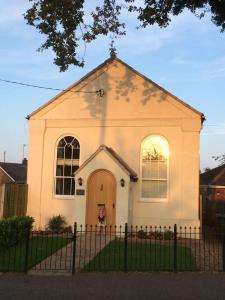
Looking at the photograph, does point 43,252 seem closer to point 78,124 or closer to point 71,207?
point 71,207

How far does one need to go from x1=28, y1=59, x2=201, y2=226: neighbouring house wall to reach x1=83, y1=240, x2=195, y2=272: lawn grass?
3814mm

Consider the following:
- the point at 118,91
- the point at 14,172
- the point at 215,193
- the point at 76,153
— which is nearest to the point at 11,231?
the point at 76,153

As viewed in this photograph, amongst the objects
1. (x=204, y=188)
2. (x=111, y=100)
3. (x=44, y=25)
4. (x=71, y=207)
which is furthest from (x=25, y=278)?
(x=204, y=188)

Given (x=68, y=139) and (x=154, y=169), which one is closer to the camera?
(x=154, y=169)

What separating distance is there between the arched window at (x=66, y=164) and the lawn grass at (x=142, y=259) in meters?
5.56

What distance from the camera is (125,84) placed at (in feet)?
Answer: 66.8

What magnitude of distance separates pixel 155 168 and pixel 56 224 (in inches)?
192

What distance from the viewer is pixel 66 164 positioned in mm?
20750

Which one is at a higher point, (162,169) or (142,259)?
(162,169)

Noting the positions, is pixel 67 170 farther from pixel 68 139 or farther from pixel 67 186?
pixel 68 139

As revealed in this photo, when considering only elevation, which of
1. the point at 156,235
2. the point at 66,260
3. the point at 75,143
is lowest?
the point at 66,260

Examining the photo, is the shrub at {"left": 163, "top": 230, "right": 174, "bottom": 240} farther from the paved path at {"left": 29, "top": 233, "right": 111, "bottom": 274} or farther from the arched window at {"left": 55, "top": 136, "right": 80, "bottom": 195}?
the arched window at {"left": 55, "top": 136, "right": 80, "bottom": 195}

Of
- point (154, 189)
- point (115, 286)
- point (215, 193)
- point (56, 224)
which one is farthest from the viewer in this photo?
point (215, 193)

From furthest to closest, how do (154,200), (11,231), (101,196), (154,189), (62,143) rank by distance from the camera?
(62,143) < (154,189) < (154,200) < (101,196) < (11,231)
